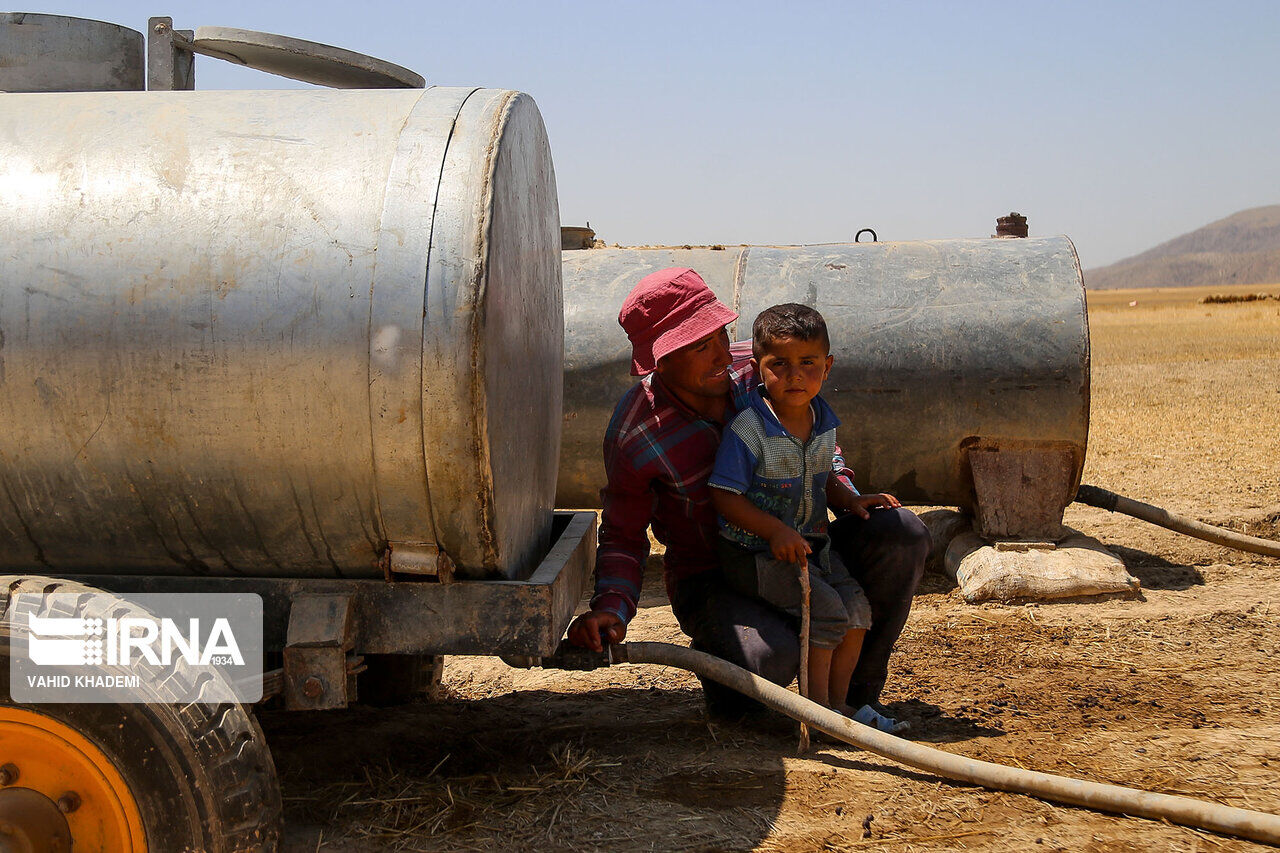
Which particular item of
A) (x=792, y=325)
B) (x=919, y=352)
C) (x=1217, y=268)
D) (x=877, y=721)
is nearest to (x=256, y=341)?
(x=792, y=325)

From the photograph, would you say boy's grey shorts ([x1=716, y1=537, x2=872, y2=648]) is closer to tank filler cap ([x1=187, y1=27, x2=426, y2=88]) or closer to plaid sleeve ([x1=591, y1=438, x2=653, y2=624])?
plaid sleeve ([x1=591, y1=438, x2=653, y2=624])

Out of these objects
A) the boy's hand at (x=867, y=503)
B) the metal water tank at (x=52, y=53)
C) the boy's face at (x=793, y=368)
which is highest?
the metal water tank at (x=52, y=53)

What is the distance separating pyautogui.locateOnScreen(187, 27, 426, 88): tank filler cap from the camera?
126 inches

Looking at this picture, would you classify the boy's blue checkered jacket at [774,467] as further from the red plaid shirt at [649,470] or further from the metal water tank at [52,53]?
the metal water tank at [52,53]

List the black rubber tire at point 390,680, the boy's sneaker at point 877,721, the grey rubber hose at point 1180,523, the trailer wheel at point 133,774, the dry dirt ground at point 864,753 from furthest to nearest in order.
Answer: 1. the grey rubber hose at point 1180,523
2. the black rubber tire at point 390,680
3. the boy's sneaker at point 877,721
4. the dry dirt ground at point 864,753
5. the trailer wheel at point 133,774

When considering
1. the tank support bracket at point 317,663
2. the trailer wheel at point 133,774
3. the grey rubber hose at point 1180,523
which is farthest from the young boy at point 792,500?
the grey rubber hose at point 1180,523

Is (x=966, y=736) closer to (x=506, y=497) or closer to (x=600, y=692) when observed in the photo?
(x=600, y=692)

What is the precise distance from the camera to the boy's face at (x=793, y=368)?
A: 10.7 ft

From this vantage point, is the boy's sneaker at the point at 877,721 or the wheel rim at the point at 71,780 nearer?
the wheel rim at the point at 71,780

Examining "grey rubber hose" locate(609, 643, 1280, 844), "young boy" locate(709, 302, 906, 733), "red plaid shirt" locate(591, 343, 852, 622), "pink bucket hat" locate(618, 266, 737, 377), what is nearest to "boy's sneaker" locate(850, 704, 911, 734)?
"young boy" locate(709, 302, 906, 733)

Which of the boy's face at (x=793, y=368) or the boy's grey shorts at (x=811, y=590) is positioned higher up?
the boy's face at (x=793, y=368)

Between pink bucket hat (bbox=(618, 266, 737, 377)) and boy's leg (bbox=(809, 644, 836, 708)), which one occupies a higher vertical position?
pink bucket hat (bbox=(618, 266, 737, 377))

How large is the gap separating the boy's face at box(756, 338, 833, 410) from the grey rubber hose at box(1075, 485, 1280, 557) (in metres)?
3.26

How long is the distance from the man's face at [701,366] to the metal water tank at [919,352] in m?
2.41
